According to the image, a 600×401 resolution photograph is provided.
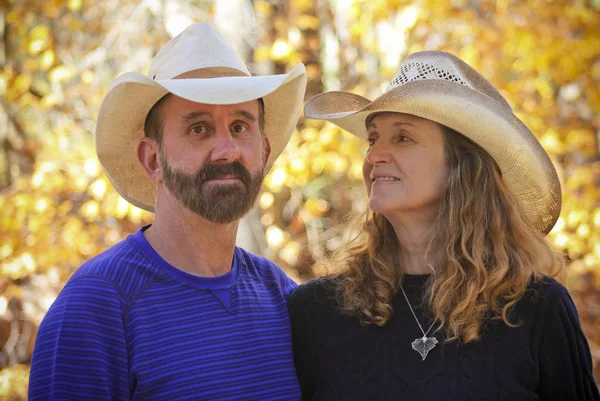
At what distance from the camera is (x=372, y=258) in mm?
2811

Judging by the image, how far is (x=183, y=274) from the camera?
7.88 feet

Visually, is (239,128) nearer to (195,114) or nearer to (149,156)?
(195,114)

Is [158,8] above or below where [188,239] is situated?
above

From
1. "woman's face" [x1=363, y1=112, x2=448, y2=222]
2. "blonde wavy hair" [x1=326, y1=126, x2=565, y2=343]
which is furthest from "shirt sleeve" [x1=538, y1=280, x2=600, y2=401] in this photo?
"woman's face" [x1=363, y1=112, x2=448, y2=222]

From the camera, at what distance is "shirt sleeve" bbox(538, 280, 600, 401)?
2359 millimetres

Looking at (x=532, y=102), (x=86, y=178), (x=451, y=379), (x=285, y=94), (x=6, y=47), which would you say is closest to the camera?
(x=451, y=379)

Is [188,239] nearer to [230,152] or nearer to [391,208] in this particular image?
[230,152]

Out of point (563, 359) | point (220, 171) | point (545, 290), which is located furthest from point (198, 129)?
point (563, 359)

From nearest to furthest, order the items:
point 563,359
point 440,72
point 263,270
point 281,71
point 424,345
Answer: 1. point 563,359
2. point 424,345
3. point 440,72
4. point 263,270
5. point 281,71

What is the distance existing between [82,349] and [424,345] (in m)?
1.16

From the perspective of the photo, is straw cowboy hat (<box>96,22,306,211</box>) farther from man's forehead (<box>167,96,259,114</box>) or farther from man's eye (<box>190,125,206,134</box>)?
man's eye (<box>190,125,206,134</box>)

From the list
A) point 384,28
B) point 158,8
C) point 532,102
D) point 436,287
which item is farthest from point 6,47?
point 436,287

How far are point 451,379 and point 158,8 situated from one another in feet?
14.4

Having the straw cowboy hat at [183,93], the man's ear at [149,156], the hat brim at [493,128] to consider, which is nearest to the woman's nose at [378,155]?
Result: the hat brim at [493,128]
